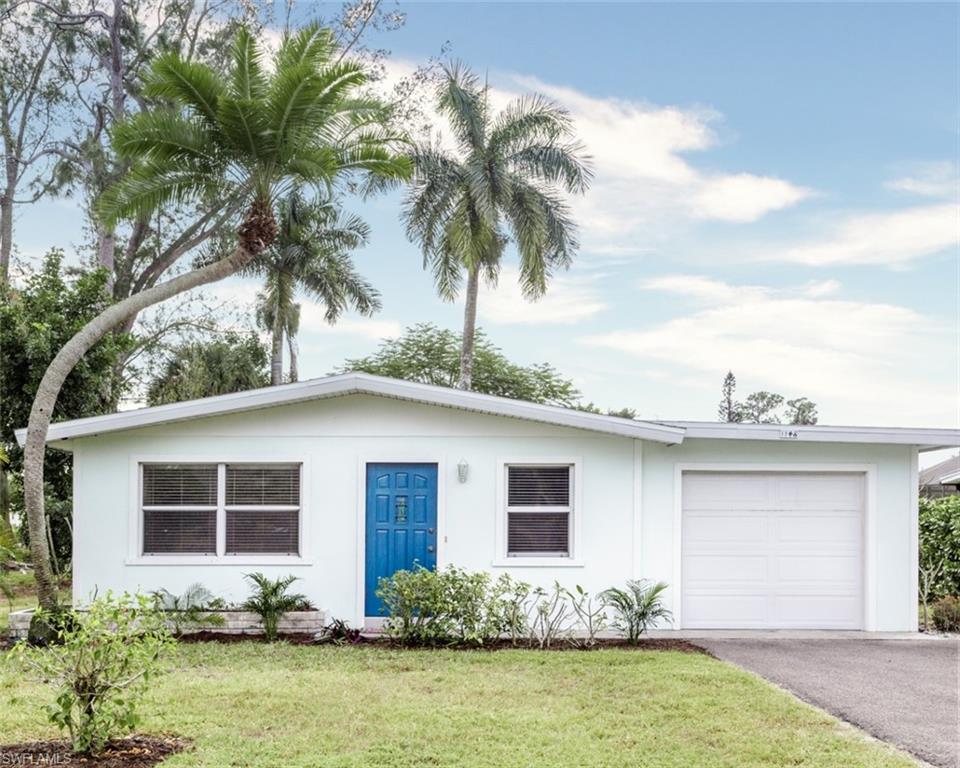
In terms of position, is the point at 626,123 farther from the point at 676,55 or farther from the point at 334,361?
the point at 334,361

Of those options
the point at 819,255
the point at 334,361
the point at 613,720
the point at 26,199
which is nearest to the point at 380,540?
the point at 613,720

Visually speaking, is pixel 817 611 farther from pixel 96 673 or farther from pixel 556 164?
pixel 556 164

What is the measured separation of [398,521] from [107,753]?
5629mm

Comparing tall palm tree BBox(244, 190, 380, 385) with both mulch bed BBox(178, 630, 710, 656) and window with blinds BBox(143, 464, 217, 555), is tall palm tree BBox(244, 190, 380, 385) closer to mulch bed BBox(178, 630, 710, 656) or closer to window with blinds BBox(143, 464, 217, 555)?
window with blinds BBox(143, 464, 217, 555)

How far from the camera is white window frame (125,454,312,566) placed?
36.3ft

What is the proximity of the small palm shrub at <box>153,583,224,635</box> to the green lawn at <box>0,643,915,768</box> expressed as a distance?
1385 millimetres

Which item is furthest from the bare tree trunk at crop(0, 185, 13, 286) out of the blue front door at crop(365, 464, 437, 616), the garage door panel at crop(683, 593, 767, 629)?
the garage door panel at crop(683, 593, 767, 629)

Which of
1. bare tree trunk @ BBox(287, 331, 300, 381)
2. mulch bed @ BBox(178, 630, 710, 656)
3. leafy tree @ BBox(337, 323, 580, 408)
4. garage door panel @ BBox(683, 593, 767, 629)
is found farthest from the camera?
leafy tree @ BBox(337, 323, 580, 408)

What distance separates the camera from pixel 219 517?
1116 centimetres

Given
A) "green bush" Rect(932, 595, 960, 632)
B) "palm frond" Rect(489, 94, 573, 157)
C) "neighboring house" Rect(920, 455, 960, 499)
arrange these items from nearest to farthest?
1. "green bush" Rect(932, 595, 960, 632)
2. "palm frond" Rect(489, 94, 573, 157)
3. "neighboring house" Rect(920, 455, 960, 499)

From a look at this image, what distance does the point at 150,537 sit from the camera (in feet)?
36.7

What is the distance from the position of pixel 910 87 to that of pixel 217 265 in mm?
10335

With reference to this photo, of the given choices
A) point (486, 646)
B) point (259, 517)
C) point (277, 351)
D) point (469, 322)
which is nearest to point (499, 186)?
point (469, 322)

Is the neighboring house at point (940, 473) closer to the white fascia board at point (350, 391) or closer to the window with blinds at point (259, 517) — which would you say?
the white fascia board at point (350, 391)
